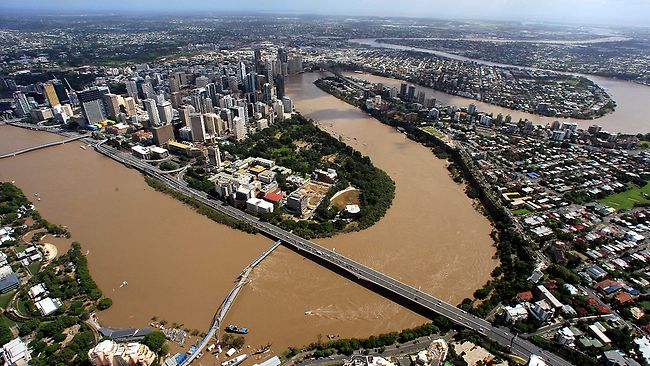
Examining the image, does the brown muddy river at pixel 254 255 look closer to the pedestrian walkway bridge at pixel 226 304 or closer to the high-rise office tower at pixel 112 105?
the pedestrian walkway bridge at pixel 226 304

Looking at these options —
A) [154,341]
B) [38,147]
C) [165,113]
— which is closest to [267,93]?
[165,113]

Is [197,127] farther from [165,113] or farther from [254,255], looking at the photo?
[254,255]

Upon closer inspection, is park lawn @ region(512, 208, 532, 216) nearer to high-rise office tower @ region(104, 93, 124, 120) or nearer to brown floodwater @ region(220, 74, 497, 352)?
brown floodwater @ region(220, 74, 497, 352)

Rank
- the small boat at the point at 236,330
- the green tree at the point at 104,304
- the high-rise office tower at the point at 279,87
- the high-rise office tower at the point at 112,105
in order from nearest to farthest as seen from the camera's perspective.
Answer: the small boat at the point at 236,330, the green tree at the point at 104,304, the high-rise office tower at the point at 112,105, the high-rise office tower at the point at 279,87

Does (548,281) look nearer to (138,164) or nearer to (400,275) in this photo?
(400,275)

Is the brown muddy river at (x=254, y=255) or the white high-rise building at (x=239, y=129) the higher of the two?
the white high-rise building at (x=239, y=129)

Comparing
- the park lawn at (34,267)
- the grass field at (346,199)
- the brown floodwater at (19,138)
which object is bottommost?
the brown floodwater at (19,138)

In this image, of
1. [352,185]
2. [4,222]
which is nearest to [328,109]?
[352,185]

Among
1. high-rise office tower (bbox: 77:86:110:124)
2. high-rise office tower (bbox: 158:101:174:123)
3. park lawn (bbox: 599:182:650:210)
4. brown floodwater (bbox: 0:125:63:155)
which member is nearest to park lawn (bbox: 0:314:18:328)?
high-rise office tower (bbox: 158:101:174:123)

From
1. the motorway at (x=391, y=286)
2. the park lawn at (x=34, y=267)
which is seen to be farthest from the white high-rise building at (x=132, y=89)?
the park lawn at (x=34, y=267)
